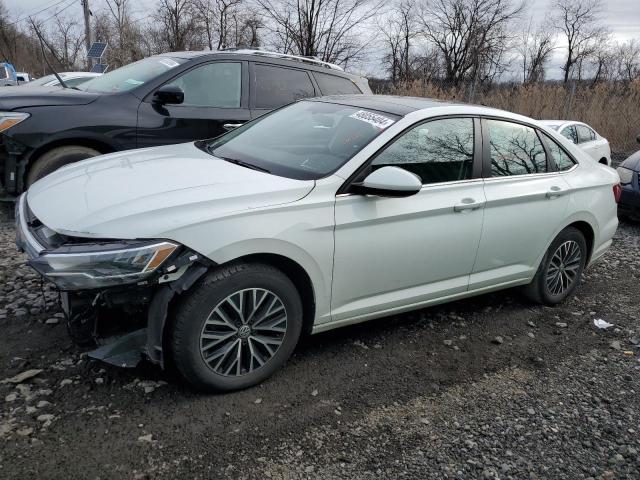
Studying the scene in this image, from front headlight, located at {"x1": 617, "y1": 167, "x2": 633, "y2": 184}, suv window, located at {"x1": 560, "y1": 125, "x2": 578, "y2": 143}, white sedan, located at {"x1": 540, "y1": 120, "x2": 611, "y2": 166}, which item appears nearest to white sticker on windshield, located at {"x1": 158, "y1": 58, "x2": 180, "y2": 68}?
front headlight, located at {"x1": 617, "y1": 167, "x2": 633, "y2": 184}

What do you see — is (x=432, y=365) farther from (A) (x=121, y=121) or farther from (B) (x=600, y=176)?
(A) (x=121, y=121)

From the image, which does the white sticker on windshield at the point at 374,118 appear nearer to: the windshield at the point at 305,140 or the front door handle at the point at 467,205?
the windshield at the point at 305,140

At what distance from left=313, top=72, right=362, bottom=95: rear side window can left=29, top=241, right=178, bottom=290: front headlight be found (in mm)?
4472

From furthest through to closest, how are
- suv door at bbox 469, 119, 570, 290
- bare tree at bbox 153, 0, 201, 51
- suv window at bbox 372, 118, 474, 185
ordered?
bare tree at bbox 153, 0, 201, 51 → suv door at bbox 469, 119, 570, 290 → suv window at bbox 372, 118, 474, 185

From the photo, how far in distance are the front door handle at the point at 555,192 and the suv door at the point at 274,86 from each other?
3.17 meters

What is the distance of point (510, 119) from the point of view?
4207 millimetres

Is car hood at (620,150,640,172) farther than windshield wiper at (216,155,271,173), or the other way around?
car hood at (620,150,640,172)

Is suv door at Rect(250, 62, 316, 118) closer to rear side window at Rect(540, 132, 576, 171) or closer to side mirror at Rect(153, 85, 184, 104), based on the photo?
side mirror at Rect(153, 85, 184, 104)

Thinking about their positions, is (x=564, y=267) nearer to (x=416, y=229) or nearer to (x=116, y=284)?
(x=416, y=229)

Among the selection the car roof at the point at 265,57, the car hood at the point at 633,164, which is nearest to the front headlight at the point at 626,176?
the car hood at the point at 633,164

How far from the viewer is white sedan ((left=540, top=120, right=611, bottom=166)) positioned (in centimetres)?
1070

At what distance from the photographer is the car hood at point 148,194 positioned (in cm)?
266

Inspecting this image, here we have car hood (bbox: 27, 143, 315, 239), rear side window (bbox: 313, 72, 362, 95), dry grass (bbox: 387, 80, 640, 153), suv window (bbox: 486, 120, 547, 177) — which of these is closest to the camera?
car hood (bbox: 27, 143, 315, 239)

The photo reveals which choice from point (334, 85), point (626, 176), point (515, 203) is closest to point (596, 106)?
point (626, 176)
